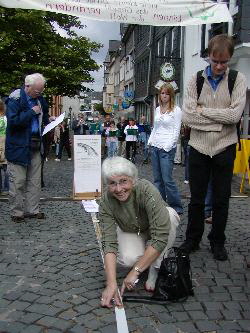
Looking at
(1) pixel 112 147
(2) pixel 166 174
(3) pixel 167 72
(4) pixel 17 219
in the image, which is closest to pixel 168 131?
(2) pixel 166 174

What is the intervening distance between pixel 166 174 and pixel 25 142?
1945 mm

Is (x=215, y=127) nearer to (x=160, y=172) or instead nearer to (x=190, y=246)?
A: (x=190, y=246)

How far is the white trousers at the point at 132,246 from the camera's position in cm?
387

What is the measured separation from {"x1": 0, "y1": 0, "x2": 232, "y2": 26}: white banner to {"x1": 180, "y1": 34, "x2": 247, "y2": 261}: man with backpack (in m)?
0.92

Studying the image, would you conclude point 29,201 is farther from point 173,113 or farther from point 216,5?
point 216,5

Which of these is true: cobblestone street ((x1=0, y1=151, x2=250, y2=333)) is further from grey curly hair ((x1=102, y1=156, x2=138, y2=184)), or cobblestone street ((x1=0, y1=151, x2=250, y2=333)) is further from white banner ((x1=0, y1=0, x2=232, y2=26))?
white banner ((x1=0, y1=0, x2=232, y2=26))

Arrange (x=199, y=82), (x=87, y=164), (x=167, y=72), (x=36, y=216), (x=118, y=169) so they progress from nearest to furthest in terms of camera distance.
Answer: (x=118, y=169), (x=199, y=82), (x=36, y=216), (x=87, y=164), (x=167, y=72)

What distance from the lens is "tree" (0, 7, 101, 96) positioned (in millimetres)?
19972

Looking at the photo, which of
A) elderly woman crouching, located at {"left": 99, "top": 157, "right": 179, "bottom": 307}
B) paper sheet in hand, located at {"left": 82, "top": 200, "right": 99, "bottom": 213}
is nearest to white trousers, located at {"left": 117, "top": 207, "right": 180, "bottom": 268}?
elderly woman crouching, located at {"left": 99, "top": 157, "right": 179, "bottom": 307}

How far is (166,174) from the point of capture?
6.56 m

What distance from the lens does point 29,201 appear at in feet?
21.1

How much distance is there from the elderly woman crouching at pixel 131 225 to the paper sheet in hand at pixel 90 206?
2.97 metres

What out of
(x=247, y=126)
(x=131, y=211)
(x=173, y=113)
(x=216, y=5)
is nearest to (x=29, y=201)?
(x=173, y=113)

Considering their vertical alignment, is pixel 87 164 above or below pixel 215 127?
below
